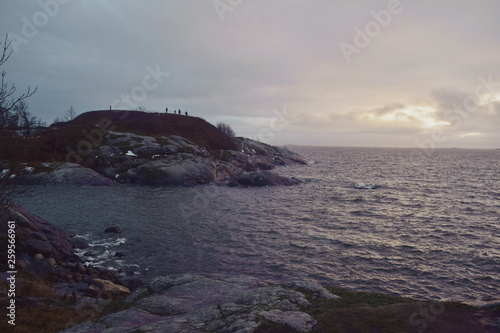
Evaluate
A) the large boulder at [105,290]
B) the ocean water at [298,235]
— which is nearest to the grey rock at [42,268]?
the large boulder at [105,290]

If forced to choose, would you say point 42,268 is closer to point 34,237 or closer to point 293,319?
point 34,237

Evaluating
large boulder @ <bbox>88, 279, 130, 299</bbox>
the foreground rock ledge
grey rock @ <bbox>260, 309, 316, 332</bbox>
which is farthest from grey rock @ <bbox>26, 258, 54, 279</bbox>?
grey rock @ <bbox>260, 309, 316, 332</bbox>

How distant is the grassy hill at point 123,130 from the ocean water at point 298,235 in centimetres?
2014

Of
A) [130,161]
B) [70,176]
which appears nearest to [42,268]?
[70,176]

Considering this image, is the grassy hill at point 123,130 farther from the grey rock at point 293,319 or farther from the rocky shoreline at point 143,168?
the grey rock at point 293,319

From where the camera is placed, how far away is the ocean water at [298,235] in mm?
19422

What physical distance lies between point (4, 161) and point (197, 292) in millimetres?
10720

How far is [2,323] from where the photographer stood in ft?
28.3

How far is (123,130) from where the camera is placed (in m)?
78.4

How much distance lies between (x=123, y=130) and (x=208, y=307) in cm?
7760

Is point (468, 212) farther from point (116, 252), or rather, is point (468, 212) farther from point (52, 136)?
point (52, 136)

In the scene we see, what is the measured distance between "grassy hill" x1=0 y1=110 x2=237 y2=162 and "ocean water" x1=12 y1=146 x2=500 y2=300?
2014 centimetres

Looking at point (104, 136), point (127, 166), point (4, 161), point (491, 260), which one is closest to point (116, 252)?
point (4, 161)

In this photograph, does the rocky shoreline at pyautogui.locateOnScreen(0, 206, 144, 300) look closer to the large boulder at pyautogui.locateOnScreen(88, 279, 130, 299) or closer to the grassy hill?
the large boulder at pyautogui.locateOnScreen(88, 279, 130, 299)
